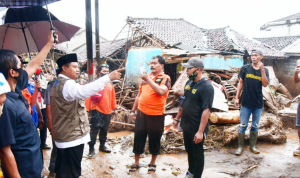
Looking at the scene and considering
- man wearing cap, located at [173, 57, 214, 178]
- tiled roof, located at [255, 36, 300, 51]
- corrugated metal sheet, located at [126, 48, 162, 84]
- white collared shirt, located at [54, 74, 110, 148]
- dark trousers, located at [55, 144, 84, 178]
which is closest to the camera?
white collared shirt, located at [54, 74, 110, 148]

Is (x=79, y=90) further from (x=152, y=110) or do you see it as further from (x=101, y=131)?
(x=101, y=131)

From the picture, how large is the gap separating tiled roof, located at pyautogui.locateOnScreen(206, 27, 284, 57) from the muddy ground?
984cm

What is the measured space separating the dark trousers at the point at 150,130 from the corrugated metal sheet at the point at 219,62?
29.8 feet

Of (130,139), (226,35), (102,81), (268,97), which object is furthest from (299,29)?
(102,81)

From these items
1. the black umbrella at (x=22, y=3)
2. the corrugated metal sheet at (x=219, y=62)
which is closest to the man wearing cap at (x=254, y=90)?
the black umbrella at (x=22, y=3)

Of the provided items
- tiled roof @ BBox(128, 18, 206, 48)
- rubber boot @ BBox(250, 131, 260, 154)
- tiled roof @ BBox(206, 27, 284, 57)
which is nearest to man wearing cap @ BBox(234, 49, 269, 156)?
rubber boot @ BBox(250, 131, 260, 154)

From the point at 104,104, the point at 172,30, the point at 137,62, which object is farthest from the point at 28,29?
the point at 172,30

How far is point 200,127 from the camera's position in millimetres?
2982

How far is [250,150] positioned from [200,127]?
8.03 ft

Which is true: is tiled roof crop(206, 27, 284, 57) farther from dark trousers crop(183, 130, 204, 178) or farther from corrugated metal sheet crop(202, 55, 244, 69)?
dark trousers crop(183, 130, 204, 178)

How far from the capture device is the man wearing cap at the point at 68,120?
243 cm

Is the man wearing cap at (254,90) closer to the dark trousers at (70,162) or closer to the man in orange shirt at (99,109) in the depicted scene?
the man in orange shirt at (99,109)

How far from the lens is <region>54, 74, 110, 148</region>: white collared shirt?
2.12 m

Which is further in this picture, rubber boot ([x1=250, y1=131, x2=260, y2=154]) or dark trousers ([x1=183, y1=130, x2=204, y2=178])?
rubber boot ([x1=250, y1=131, x2=260, y2=154])
